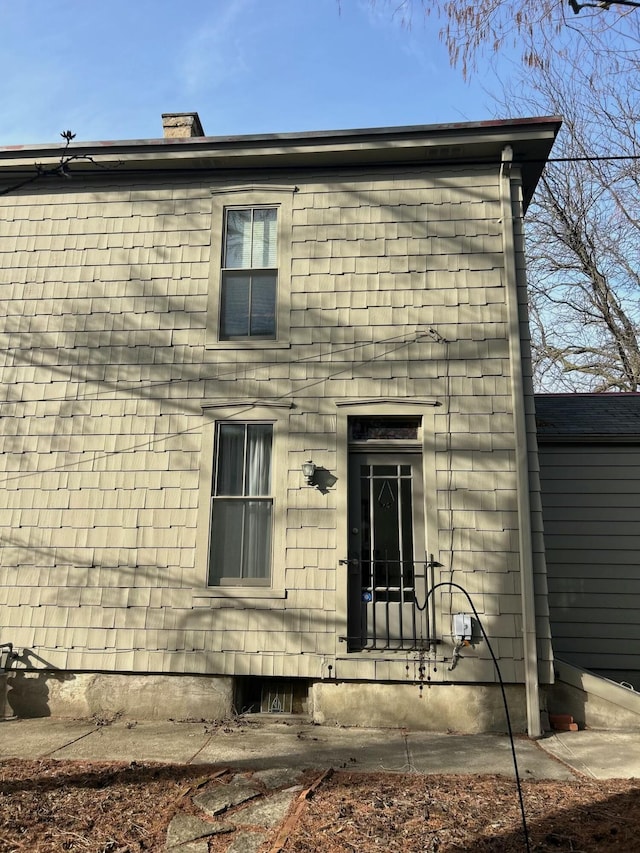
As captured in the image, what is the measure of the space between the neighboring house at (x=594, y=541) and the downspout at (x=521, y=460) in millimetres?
1424

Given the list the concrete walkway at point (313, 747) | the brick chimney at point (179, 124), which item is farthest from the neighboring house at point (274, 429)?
the brick chimney at point (179, 124)

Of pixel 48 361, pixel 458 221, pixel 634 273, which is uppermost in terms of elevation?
pixel 634 273

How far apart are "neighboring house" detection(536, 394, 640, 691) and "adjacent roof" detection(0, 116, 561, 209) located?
10.4 feet

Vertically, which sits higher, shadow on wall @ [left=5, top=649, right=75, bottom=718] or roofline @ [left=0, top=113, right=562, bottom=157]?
roofline @ [left=0, top=113, right=562, bottom=157]

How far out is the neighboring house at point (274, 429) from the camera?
20.2 feet

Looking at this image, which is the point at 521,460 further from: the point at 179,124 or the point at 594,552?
the point at 179,124

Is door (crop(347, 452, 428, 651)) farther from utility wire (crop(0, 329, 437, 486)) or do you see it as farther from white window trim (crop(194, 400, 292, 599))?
utility wire (crop(0, 329, 437, 486))

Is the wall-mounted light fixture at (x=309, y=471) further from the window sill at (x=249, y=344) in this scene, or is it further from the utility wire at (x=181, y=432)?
the window sill at (x=249, y=344)

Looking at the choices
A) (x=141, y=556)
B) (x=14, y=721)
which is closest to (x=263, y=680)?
(x=141, y=556)

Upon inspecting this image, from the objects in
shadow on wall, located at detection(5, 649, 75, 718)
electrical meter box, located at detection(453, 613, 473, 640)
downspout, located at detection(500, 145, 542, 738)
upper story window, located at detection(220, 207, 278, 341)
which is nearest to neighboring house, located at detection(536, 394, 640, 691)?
downspout, located at detection(500, 145, 542, 738)

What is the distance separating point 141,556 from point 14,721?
6.36 feet

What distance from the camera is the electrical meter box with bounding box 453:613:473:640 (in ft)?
19.6

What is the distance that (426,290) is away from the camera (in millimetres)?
6859

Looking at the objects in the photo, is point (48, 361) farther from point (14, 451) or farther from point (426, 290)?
point (426, 290)
